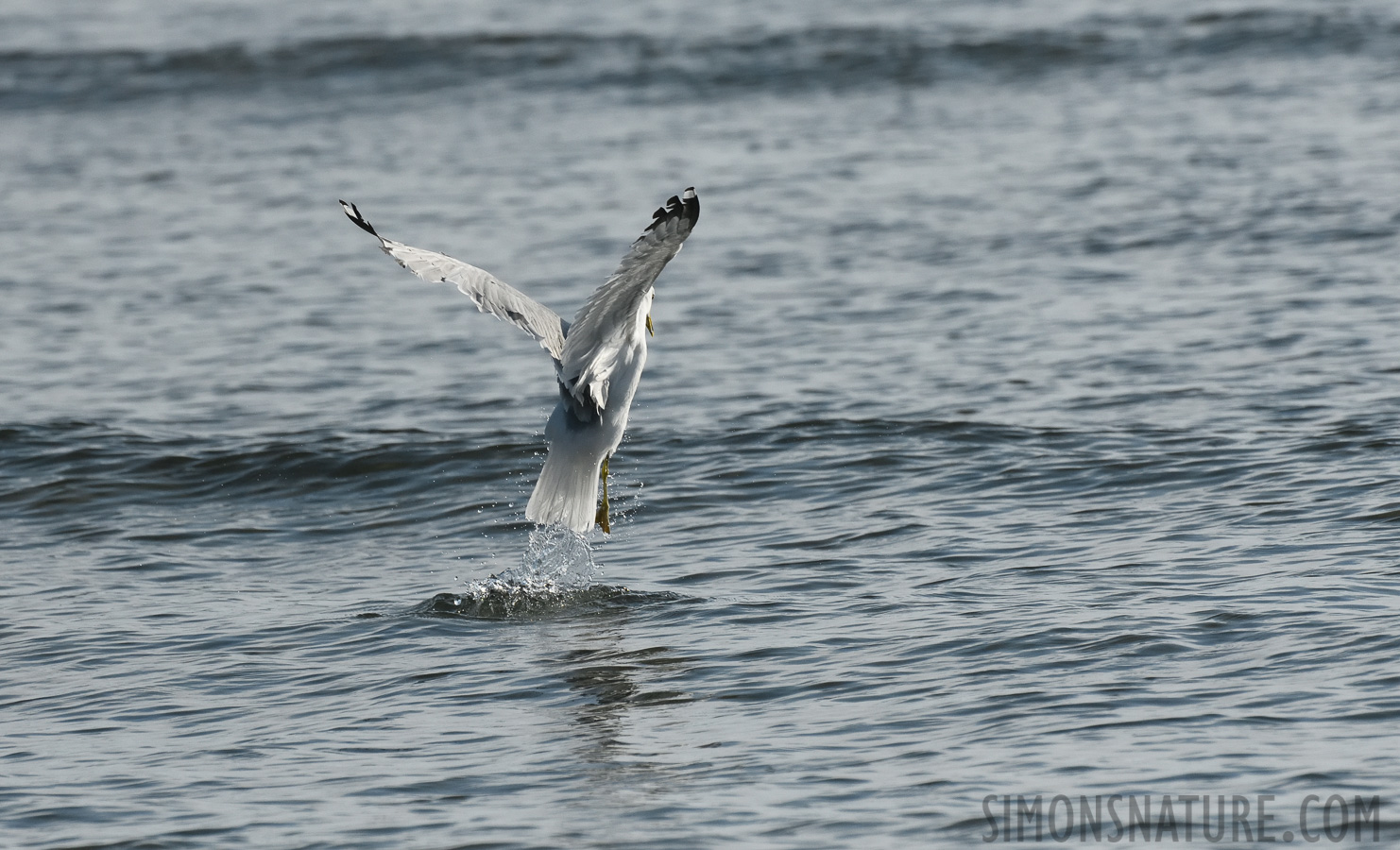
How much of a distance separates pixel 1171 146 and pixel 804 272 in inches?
239

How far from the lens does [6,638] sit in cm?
930

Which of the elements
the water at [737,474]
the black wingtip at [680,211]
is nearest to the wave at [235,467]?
the water at [737,474]

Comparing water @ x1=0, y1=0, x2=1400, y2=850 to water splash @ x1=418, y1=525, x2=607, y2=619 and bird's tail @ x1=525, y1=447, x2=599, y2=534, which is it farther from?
bird's tail @ x1=525, y1=447, x2=599, y2=534

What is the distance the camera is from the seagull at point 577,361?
27.9 ft

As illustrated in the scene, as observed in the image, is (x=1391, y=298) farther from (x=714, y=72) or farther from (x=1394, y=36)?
(x=714, y=72)

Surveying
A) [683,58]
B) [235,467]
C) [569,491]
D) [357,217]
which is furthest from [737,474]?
[683,58]

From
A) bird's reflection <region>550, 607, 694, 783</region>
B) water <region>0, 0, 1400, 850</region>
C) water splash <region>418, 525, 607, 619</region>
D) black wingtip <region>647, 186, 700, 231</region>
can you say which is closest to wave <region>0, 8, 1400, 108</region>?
water <region>0, 0, 1400, 850</region>

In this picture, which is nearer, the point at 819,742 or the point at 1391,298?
the point at 819,742

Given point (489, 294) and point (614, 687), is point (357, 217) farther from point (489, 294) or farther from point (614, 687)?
point (614, 687)

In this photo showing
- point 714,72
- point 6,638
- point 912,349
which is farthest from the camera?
point 714,72

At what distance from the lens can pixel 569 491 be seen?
9180 mm

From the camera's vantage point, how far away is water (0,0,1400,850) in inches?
281

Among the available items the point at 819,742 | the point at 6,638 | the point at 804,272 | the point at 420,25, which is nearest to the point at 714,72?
the point at 420,25

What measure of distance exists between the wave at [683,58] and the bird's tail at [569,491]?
1826 centimetres
